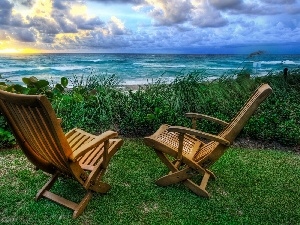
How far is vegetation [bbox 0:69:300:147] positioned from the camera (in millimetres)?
6594

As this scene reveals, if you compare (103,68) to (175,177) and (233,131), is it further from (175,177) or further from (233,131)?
(233,131)

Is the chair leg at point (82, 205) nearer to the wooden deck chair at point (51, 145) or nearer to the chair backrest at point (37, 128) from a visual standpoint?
the wooden deck chair at point (51, 145)

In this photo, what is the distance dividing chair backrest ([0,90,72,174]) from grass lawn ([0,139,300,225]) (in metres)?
0.52

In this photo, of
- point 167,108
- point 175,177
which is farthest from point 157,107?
point 175,177

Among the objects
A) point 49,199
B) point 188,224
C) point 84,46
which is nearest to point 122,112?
point 49,199

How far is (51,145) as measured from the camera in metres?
3.40

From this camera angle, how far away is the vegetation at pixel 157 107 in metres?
6.59

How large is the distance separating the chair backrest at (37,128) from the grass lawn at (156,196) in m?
0.52

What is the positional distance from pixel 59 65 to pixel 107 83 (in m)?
25.2

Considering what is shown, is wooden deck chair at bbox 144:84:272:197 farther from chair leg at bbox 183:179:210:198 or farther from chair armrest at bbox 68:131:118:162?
chair armrest at bbox 68:131:118:162

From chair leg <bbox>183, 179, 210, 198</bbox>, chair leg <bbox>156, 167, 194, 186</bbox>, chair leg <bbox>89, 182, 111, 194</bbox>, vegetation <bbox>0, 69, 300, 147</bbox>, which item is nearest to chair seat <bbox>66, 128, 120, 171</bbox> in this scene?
chair leg <bbox>89, 182, 111, 194</bbox>

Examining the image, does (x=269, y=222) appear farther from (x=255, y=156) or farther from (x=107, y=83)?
(x=107, y=83)

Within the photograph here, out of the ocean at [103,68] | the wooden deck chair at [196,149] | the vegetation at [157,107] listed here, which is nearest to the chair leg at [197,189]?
the wooden deck chair at [196,149]

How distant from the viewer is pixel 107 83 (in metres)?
8.09
